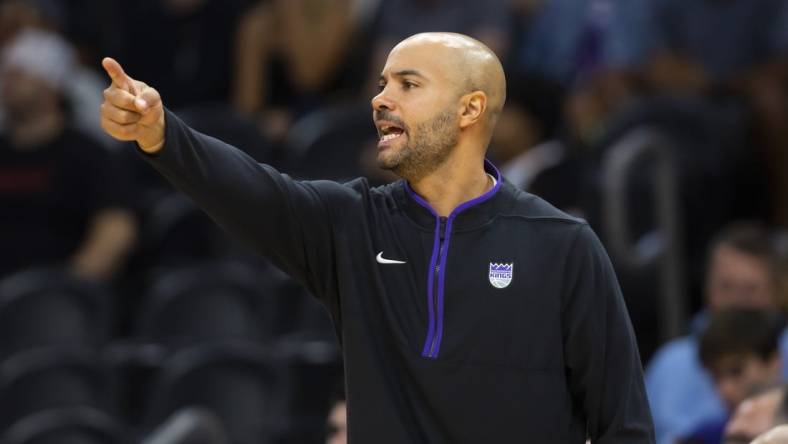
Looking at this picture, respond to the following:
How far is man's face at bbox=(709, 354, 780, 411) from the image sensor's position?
15.0ft

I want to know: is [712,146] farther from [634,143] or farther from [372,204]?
[372,204]

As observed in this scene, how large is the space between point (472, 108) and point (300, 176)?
4148 millimetres

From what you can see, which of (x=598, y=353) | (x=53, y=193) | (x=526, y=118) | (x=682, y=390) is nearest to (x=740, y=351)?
(x=682, y=390)

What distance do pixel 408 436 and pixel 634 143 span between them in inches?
137

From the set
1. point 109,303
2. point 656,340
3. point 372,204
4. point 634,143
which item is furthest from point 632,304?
point 372,204

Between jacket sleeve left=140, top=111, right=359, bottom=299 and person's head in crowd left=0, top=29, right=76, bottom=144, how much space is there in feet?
13.7

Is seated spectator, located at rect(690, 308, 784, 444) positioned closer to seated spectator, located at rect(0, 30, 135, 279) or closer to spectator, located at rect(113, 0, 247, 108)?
seated spectator, located at rect(0, 30, 135, 279)

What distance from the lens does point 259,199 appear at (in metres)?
2.66

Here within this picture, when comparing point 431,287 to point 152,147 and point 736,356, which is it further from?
point 736,356

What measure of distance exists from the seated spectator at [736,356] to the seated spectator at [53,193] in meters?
2.84

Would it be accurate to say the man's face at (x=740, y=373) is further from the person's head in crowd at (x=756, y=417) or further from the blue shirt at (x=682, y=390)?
the person's head in crowd at (x=756, y=417)

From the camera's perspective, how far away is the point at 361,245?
2764 mm

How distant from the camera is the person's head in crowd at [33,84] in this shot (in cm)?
675

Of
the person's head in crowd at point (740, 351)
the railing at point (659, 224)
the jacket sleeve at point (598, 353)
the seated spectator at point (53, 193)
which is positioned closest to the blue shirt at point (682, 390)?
the person's head in crowd at point (740, 351)
